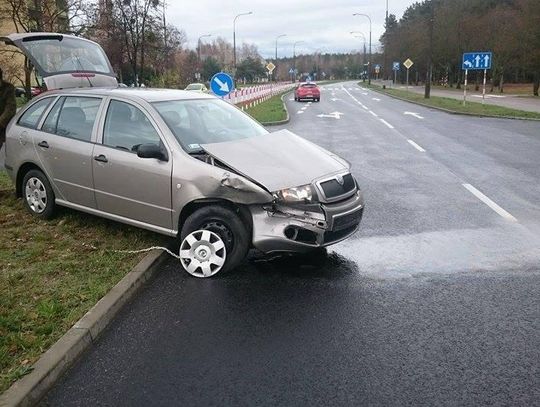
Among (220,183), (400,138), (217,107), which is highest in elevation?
(217,107)

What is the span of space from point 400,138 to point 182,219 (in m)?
12.3

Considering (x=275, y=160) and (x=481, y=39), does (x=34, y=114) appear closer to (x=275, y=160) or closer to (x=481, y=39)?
(x=275, y=160)

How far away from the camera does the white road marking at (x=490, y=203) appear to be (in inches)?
281

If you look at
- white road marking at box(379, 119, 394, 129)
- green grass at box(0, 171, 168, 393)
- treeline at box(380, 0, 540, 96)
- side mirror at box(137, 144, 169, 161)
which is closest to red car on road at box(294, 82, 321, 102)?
treeline at box(380, 0, 540, 96)

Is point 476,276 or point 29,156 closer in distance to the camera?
point 476,276

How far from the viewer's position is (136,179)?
215 inches

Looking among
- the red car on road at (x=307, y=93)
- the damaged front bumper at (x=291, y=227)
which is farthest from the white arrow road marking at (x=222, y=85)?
the red car on road at (x=307, y=93)

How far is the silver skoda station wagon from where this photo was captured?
4.91 m

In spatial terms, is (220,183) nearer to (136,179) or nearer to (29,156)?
(136,179)

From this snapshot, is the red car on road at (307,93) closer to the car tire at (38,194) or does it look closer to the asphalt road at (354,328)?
the asphalt road at (354,328)

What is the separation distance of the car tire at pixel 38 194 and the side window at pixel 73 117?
621 millimetres

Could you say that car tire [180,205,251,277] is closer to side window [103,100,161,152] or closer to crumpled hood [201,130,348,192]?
crumpled hood [201,130,348,192]

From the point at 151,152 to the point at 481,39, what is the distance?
59.7 meters

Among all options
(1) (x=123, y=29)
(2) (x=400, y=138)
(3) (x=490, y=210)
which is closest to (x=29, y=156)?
(3) (x=490, y=210)
